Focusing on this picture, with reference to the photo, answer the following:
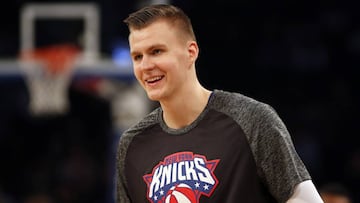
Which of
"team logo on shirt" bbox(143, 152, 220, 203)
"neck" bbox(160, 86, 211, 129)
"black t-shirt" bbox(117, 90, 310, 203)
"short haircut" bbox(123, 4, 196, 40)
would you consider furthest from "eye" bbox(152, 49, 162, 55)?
"team logo on shirt" bbox(143, 152, 220, 203)

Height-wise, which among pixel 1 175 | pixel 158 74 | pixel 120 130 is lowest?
pixel 1 175

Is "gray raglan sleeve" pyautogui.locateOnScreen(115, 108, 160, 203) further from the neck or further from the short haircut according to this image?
the short haircut

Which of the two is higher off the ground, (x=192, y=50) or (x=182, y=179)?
(x=192, y=50)

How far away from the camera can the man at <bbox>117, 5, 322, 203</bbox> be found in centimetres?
321

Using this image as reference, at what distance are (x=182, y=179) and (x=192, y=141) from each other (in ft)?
0.60

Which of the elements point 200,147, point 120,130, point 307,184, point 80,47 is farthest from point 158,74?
point 80,47

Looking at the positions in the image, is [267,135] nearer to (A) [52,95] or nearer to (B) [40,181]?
(A) [52,95]

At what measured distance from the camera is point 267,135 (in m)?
3.22

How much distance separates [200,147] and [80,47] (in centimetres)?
866

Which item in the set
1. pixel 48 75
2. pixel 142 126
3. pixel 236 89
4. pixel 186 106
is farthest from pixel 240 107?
pixel 236 89

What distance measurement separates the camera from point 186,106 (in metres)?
3.44

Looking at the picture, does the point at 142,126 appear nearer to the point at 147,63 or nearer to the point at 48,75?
the point at 147,63

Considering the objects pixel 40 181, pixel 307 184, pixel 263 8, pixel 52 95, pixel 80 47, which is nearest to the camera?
pixel 307 184

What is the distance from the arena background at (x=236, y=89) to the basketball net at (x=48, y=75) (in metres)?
1.94
